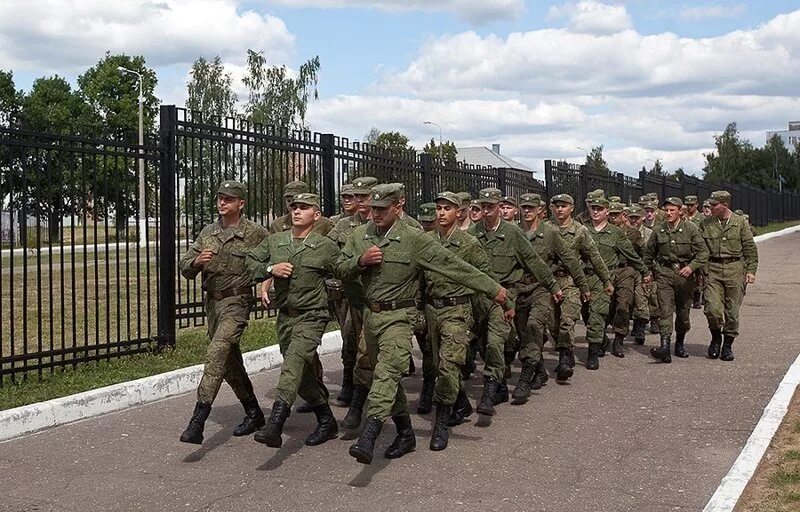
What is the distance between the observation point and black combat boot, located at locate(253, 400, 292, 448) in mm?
5867

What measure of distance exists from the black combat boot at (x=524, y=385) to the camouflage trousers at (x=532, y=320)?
59 millimetres

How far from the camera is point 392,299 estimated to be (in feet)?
20.8

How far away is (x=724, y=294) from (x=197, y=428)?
257 inches

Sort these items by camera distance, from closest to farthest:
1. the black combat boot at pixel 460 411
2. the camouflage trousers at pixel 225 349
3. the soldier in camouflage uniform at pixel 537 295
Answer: the camouflage trousers at pixel 225 349 < the black combat boot at pixel 460 411 < the soldier in camouflage uniform at pixel 537 295

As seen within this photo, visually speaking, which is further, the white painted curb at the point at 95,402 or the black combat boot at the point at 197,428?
the white painted curb at the point at 95,402

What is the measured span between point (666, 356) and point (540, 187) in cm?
869

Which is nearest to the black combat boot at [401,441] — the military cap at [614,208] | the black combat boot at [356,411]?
the black combat boot at [356,411]

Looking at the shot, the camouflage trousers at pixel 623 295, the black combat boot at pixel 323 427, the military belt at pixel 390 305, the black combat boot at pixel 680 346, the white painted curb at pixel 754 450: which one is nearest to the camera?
the white painted curb at pixel 754 450

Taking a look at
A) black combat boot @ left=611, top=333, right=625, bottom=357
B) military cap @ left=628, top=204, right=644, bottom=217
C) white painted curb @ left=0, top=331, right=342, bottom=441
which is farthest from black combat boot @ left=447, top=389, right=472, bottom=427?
military cap @ left=628, top=204, right=644, bottom=217

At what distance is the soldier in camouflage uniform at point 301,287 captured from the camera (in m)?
6.43

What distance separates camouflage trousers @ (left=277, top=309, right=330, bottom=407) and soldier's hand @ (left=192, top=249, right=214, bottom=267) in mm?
671

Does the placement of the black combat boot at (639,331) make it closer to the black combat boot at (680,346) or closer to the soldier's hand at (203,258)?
the black combat boot at (680,346)

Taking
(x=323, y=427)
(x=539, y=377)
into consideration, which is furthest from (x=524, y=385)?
(x=323, y=427)

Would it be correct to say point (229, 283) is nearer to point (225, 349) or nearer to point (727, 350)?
point (225, 349)
